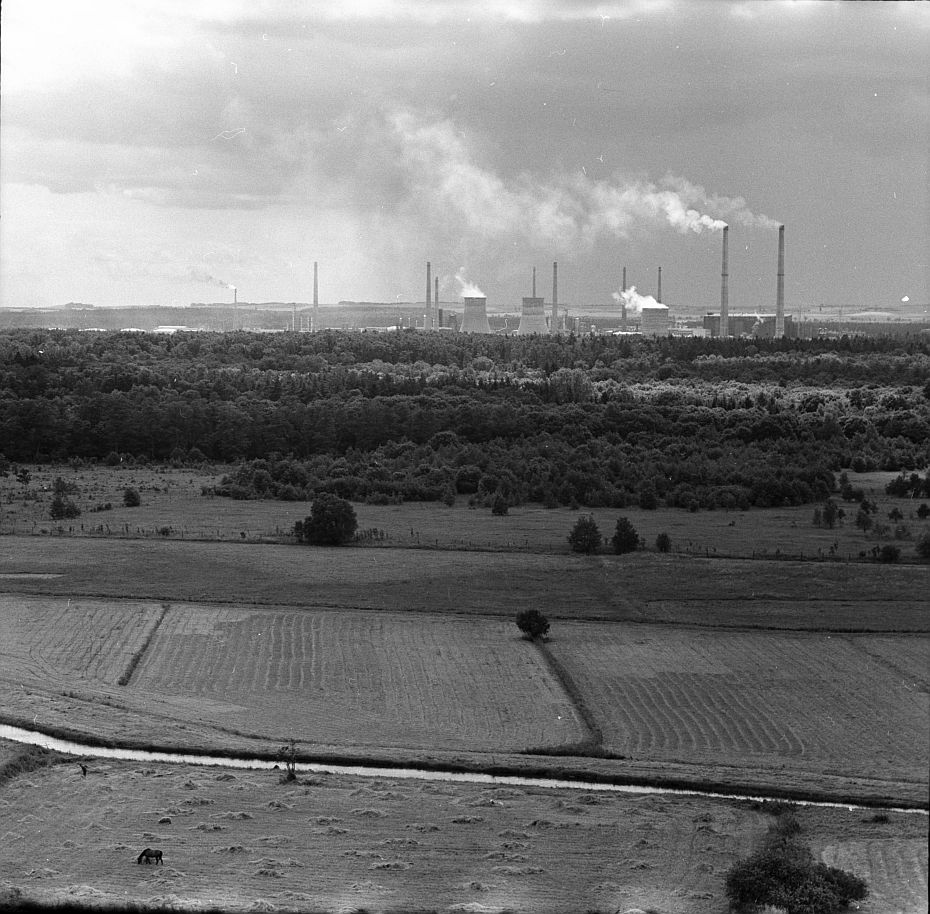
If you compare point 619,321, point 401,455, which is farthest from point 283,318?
point 401,455

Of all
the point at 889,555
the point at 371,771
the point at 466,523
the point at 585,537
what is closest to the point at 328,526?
the point at 466,523

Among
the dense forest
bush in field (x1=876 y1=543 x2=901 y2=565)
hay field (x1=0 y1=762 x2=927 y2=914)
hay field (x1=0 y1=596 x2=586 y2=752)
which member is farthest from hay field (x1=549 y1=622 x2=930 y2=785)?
the dense forest

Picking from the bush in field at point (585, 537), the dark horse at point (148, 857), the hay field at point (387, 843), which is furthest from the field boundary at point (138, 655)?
the bush in field at point (585, 537)

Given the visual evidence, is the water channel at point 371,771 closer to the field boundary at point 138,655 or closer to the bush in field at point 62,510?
the field boundary at point 138,655

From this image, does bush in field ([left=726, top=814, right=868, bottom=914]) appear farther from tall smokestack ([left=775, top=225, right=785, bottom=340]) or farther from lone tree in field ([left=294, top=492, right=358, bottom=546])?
tall smokestack ([left=775, top=225, right=785, bottom=340])

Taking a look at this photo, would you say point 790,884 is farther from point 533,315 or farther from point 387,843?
point 533,315
